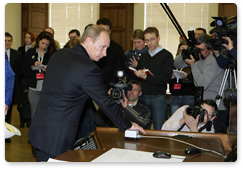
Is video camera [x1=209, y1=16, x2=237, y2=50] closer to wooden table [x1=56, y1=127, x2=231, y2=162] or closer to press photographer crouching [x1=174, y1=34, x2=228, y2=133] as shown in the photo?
press photographer crouching [x1=174, y1=34, x2=228, y2=133]

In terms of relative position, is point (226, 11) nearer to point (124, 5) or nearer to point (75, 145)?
point (124, 5)

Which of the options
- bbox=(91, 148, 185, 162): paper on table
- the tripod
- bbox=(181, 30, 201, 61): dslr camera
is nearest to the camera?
bbox=(91, 148, 185, 162): paper on table

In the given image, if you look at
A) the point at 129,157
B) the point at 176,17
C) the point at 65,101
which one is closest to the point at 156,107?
the point at 65,101

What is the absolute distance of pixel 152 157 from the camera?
5.67 feet

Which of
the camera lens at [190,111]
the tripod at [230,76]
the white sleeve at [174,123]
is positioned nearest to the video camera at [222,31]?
the tripod at [230,76]

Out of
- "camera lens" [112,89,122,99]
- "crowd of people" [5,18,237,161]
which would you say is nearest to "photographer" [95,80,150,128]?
"crowd of people" [5,18,237,161]

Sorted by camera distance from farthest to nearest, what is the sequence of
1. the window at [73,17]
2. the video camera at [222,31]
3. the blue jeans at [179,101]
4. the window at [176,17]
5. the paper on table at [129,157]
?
1. the window at [73,17]
2. the window at [176,17]
3. the blue jeans at [179,101]
4. the video camera at [222,31]
5. the paper on table at [129,157]

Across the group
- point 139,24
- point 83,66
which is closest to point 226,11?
point 139,24

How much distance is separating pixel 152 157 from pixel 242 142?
0.57 m

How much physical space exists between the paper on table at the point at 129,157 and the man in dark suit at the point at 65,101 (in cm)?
29

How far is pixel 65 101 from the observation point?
1.98m

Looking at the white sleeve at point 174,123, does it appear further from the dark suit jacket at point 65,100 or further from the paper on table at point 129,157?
the paper on table at point 129,157

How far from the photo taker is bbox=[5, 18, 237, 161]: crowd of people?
78.1 inches

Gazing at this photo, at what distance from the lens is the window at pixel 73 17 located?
808 centimetres
